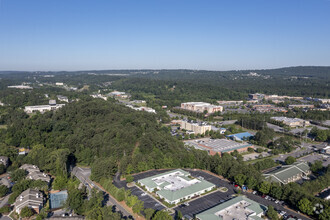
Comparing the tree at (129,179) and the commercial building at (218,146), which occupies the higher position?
the tree at (129,179)


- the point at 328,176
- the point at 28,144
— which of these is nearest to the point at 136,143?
the point at 28,144

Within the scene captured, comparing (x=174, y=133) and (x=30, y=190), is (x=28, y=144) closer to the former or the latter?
(x=30, y=190)

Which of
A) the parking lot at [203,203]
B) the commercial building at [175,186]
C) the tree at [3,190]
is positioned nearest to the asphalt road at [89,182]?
the commercial building at [175,186]

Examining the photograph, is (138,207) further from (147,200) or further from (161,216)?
(161,216)

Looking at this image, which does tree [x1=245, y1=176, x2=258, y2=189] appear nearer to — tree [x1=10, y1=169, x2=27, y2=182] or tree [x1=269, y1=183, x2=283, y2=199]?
tree [x1=269, y1=183, x2=283, y2=199]

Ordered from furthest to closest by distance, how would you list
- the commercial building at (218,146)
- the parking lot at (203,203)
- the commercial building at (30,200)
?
the commercial building at (218,146) → the commercial building at (30,200) → the parking lot at (203,203)

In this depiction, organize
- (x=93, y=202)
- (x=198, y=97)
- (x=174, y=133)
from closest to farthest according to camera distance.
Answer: (x=93, y=202) < (x=174, y=133) < (x=198, y=97)

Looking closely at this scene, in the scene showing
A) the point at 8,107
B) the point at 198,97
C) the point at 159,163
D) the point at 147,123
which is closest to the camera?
the point at 159,163

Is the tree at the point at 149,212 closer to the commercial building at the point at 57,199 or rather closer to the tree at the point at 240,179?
the commercial building at the point at 57,199

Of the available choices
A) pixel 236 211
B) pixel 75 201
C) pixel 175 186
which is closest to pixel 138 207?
pixel 175 186
